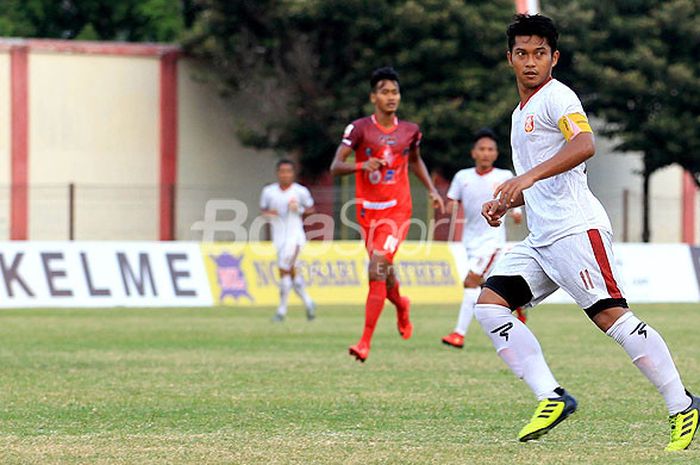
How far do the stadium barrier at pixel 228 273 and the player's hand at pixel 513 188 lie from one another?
1622 centimetres

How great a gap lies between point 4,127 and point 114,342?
23851 mm

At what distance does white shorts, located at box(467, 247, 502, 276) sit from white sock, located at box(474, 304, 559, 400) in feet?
27.7

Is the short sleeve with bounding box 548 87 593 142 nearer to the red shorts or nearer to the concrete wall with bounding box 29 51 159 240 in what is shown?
the red shorts

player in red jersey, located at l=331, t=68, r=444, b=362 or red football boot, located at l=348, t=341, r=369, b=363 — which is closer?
red football boot, located at l=348, t=341, r=369, b=363

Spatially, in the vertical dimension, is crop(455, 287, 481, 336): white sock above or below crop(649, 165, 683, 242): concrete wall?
above

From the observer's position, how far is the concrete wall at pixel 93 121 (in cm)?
3972

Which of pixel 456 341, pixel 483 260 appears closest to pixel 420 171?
pixel 456 341

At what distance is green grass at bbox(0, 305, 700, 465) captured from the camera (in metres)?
7.59

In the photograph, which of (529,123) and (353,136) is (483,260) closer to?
(353,136)

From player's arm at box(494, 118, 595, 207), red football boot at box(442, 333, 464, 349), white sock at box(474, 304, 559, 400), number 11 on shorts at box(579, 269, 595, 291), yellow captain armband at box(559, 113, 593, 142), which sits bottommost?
red football boot at box(442, 333, 464, 349)

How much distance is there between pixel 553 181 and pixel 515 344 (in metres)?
0.88

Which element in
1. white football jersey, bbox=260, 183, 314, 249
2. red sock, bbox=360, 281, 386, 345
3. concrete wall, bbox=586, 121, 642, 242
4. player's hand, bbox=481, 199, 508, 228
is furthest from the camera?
concrete wall, bbox=586, 121, 642, 242

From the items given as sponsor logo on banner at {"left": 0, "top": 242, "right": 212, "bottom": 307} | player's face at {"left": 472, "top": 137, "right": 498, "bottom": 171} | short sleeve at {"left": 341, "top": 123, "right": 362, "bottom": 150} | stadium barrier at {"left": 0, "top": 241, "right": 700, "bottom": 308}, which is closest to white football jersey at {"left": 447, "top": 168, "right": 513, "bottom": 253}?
player's face at {"left": 472, "top": 137, "right": 498, "bottom": 171}

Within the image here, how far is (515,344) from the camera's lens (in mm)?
7977
